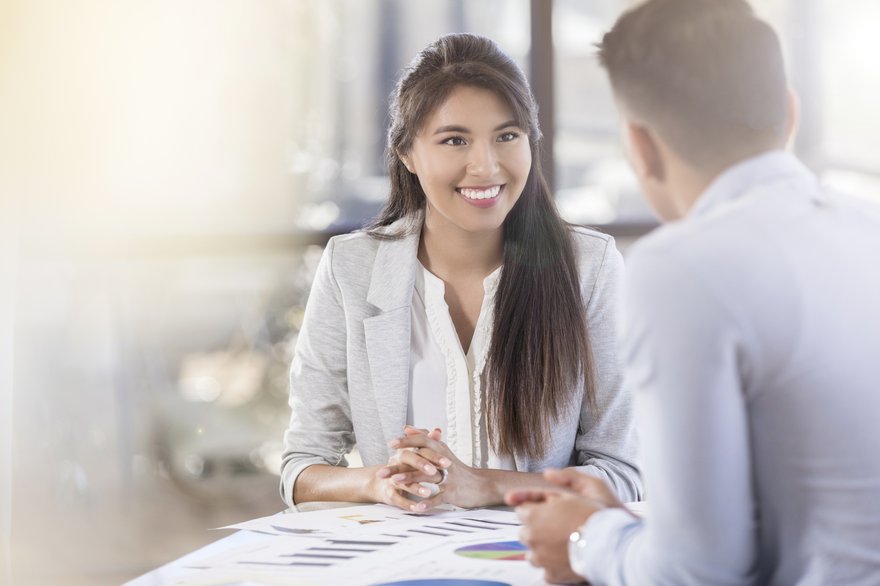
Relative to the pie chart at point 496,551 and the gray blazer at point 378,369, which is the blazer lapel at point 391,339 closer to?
→ the gray blazer at point 378,369

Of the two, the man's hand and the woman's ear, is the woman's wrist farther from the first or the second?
the woman's ear

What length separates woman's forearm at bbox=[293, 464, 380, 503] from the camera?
64.7 inches

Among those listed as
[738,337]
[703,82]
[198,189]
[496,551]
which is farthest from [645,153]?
[198,189]

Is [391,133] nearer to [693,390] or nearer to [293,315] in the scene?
[693,390]

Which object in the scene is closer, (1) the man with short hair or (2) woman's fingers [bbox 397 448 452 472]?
(1) the man with short hair

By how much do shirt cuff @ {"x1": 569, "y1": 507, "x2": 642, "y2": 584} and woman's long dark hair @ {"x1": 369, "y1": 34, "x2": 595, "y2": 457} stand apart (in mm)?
795

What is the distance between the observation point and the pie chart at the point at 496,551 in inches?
46.3

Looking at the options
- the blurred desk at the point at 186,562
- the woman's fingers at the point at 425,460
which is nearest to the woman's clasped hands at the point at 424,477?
the woman's fingers at the point at 425,460

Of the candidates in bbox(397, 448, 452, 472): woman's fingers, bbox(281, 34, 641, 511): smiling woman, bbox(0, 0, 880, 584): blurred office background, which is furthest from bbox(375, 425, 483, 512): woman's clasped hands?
bbox(0, 0, 880, 584): blurred office background

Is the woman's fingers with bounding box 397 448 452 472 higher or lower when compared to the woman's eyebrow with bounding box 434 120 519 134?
lower

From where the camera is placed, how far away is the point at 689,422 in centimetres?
82

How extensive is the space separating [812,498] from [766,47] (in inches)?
15.9

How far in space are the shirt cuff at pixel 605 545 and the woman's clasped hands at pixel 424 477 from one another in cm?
54

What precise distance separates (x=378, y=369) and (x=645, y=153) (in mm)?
952
